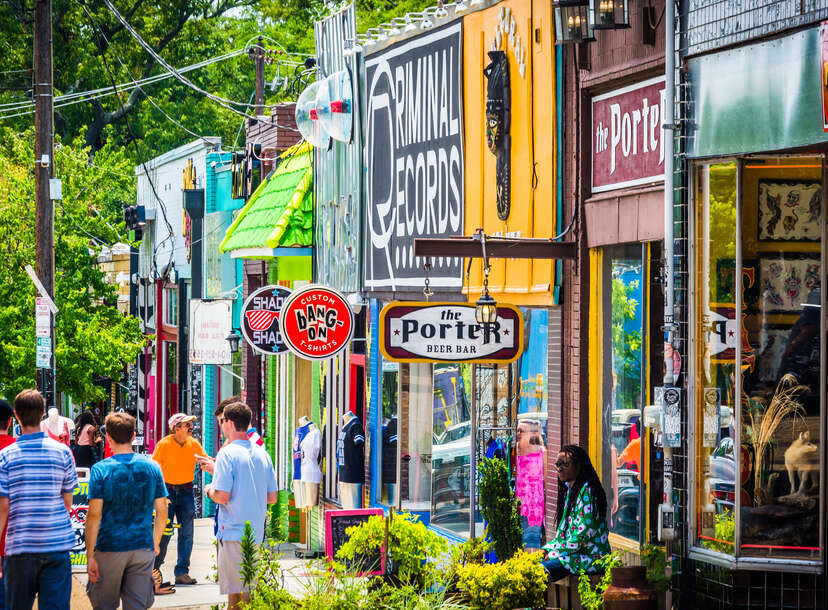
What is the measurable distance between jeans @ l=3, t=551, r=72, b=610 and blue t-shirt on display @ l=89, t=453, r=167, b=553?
37 cm

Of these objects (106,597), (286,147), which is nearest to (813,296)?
(106,597)

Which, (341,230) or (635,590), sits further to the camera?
(341,230)

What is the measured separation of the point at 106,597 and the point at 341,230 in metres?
9.04

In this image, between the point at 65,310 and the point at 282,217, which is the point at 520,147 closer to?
the point at 282,217

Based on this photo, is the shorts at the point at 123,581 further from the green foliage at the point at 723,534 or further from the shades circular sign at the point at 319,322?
the shades circular sign at the point at 319,322

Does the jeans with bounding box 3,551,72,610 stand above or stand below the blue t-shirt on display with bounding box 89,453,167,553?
below

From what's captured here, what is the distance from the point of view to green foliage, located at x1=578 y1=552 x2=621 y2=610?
31.3 feet

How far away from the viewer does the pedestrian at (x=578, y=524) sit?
32.8 ft

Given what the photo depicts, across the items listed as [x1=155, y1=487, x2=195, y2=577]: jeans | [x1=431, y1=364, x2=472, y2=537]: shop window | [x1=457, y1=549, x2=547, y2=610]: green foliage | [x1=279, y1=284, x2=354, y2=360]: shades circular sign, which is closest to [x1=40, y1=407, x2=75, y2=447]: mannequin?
[x1=279, y1=284, x2=354, y2=360]: shades circular sign

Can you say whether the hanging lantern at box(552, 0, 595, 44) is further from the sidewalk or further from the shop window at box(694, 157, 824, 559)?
the sidewalk

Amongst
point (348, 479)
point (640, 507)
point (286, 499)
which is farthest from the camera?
point (286, 499)

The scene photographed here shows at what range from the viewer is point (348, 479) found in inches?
674

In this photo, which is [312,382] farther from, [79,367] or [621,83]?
[621,83]

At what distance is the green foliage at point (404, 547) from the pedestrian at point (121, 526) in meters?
1.34
